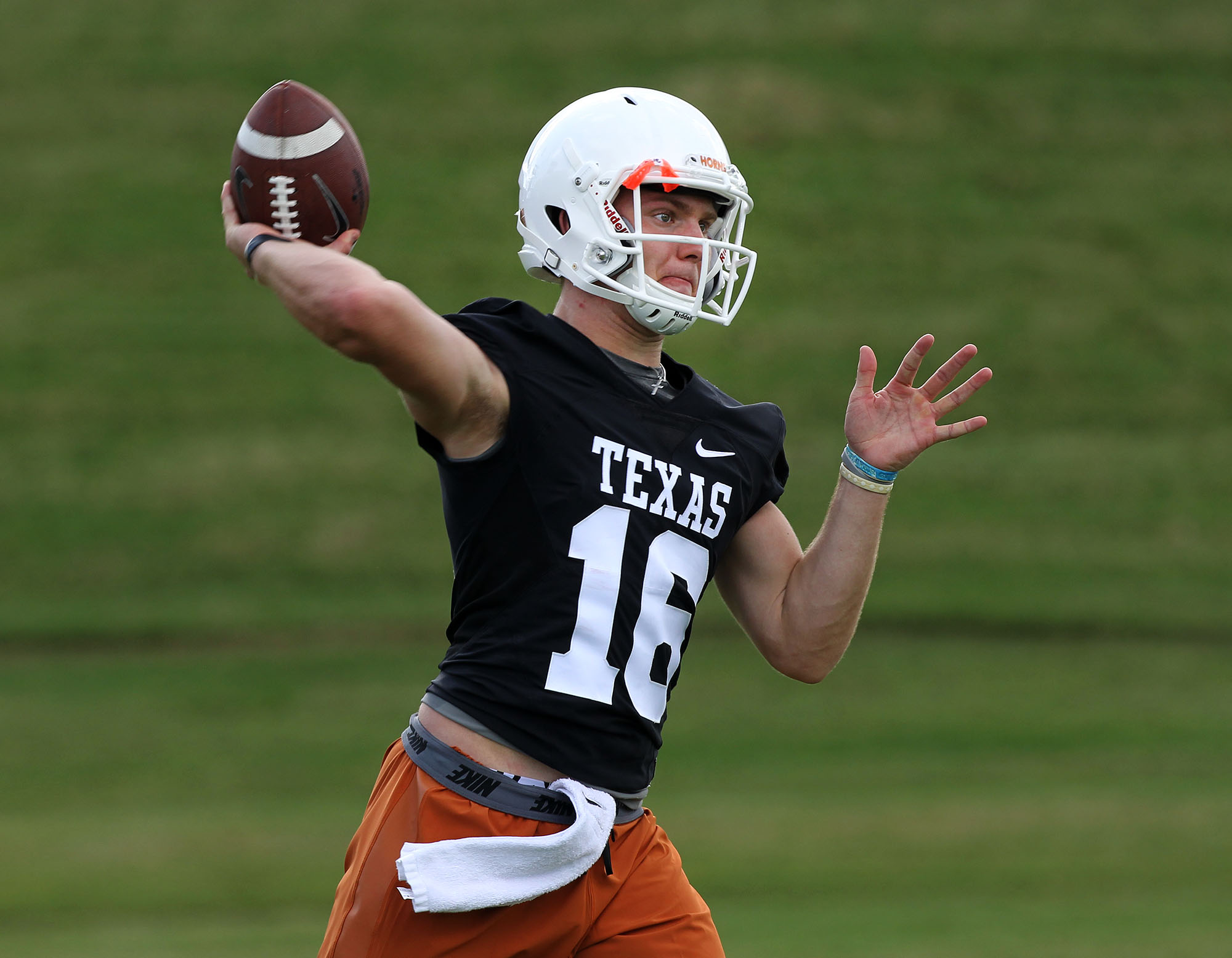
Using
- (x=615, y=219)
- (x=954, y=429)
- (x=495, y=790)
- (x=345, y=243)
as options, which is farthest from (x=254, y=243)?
(x=954, y=429)

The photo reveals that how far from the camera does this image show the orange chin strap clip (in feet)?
9.84

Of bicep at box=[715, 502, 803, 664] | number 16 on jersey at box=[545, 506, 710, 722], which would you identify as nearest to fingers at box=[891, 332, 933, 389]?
bicep at box=[715, 502, 803, 664]

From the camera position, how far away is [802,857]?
7449 mm

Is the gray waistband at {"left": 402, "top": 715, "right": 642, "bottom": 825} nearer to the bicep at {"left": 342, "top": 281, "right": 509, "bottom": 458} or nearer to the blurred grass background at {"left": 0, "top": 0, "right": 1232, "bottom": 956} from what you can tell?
the bicep at {"left": 342, "top": 281, "right": 509, "bottom": 458}

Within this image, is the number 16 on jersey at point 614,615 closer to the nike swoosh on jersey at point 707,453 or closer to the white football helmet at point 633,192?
the nike swoosh on jersey at point 707,453

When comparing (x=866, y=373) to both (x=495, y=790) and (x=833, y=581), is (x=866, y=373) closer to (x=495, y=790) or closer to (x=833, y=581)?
(x=833, y=581)

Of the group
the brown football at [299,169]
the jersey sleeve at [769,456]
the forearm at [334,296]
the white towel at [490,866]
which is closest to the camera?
the forearm at [334,296]

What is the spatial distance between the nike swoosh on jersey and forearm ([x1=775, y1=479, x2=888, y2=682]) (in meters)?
0.26

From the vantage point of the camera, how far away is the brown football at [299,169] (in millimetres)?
2947

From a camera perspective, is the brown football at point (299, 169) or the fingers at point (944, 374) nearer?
the brown football at point (299, 169)

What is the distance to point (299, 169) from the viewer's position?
9.95 feet

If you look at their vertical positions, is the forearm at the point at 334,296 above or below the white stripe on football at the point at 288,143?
below

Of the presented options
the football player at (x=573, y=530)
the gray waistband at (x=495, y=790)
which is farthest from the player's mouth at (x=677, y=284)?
the gray waistband at (x=495, y=790)

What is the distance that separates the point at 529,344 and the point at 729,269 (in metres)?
0.49
